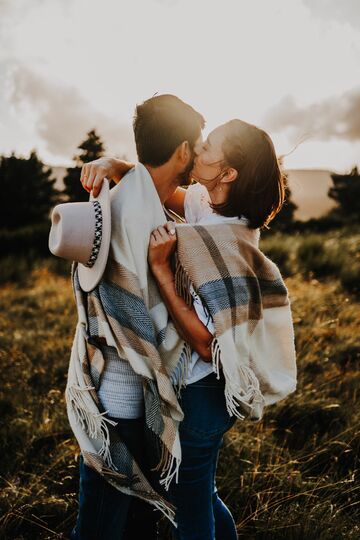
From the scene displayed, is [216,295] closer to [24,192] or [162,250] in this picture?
[162,250]

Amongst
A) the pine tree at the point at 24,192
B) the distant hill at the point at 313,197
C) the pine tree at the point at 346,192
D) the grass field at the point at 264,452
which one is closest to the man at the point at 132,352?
the grass field at the point at 264,452

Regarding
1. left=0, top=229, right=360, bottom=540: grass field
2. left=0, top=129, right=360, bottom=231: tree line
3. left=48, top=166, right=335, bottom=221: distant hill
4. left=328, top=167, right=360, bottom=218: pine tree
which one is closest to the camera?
left=0, top=229, right=360, bottom=540: grass field

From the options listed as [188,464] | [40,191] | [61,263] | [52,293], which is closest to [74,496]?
[188,464]

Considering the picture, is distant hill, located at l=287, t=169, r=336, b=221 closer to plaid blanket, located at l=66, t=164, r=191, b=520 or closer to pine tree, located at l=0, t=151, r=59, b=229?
pine tree, located at l=0, t=151, r=59, b=229

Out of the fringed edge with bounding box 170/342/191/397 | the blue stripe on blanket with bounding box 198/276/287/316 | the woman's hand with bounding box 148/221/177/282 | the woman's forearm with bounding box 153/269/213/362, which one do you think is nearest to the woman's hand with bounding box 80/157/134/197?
the woman's hand with bounding box 148/221/177/282

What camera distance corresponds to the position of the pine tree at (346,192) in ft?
113

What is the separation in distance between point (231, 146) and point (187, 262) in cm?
47

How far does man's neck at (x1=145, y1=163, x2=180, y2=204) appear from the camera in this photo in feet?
5.52

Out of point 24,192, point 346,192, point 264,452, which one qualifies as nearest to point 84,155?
point 24,192

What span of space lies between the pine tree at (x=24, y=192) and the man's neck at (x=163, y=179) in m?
30.4

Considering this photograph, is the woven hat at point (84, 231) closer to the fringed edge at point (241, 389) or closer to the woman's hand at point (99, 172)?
the woman's hand at point (99, 172)

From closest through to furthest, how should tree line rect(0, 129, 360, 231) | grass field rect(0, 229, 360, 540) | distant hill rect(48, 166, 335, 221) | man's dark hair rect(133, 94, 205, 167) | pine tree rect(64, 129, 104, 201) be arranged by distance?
man's dark hair rect(133, 94, 205, 167) < grass field rect(0, 229, 360, 540) < pine tree rect(64, 129, 104, 201) < tree line rect(0, 129, 360, 231) < distant hill rect(48, 166, 335, 221)

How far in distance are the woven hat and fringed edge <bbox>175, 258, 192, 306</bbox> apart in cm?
27

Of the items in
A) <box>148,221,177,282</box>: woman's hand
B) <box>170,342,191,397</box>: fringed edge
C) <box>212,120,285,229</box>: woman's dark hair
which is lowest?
<box>170,342,191,397</box>: fringed edge
